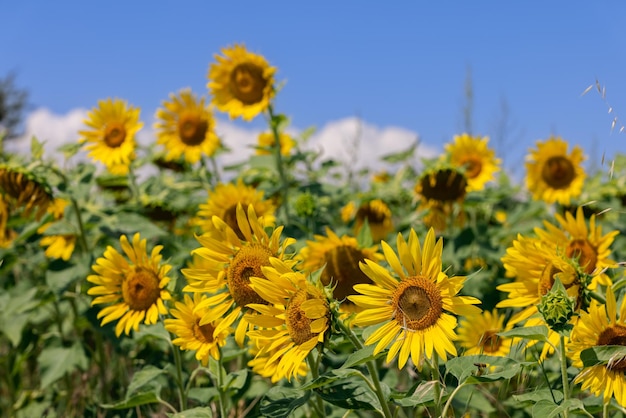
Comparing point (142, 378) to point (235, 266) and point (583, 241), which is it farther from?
point (583, 241)

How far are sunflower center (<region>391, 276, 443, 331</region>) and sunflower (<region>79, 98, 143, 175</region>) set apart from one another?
241 cm

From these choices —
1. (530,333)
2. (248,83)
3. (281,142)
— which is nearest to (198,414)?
(530,333)

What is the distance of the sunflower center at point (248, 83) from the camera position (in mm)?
3631

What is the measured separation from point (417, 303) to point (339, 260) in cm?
84

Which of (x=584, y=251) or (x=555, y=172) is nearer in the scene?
(x=584, y=251)

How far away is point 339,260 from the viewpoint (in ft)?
7.83

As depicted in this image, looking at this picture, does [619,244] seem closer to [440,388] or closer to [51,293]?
[440,388]

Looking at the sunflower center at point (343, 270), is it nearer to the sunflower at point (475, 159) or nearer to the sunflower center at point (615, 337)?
the sunflower center at point (615, 337)

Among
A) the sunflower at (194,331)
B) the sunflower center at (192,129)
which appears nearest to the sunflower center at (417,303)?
the sunflower at (194,331)

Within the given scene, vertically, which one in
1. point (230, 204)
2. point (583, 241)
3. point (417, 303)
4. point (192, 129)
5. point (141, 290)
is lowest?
point (417, 303)

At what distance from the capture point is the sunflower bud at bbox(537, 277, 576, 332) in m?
1.63

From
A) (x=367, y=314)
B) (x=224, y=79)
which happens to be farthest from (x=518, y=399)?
(x=224, y=79)

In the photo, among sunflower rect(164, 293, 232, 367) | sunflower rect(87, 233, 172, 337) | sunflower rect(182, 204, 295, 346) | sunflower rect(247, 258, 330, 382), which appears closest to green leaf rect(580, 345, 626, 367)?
sunflower rect(247, 258, 330, 382)

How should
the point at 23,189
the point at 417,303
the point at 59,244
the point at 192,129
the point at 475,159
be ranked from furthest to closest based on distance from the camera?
the point at 192,129 < the point at 475,159 < the point at 59,244 < the point at 23,189 < the point at 417,303
